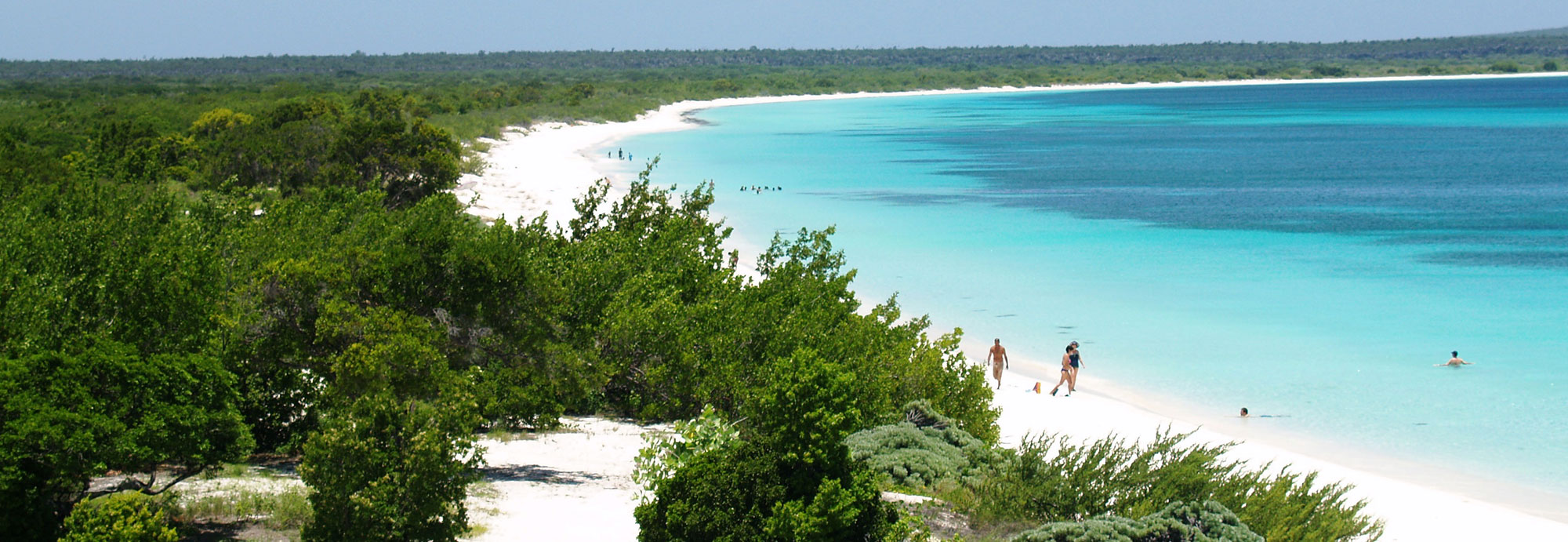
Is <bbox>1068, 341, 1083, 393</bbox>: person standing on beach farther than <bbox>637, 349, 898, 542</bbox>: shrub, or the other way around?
<bbox>1068, 341, 1083, 393</bbox>: person standing on beach

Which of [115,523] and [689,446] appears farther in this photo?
[689,446]

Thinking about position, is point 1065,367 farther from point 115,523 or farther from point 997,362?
point 115,523

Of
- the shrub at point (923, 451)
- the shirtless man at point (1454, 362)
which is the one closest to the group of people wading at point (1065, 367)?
the shrub at point (923, 451)

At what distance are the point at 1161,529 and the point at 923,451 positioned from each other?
10.9ft

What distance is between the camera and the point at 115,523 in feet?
23.8

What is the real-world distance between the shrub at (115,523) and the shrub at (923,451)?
5479mm

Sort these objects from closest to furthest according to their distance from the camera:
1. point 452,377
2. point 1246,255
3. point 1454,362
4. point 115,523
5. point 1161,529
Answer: point 115,523 < point 1161,529 < point 452,377 < point 1454,362 < point 1246,255

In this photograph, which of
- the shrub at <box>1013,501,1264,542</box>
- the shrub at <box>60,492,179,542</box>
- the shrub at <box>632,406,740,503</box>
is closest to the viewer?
the shrub at <box>60,492,179,542</box>

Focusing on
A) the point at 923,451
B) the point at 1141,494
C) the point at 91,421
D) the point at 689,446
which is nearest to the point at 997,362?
the point at 923,451

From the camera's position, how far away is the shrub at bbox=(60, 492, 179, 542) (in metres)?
7.27

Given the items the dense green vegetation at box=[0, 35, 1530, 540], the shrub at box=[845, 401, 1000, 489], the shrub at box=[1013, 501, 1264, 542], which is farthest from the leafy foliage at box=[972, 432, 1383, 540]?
the shrub at box=[845, 401, 1000, 489]

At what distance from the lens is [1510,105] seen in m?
115

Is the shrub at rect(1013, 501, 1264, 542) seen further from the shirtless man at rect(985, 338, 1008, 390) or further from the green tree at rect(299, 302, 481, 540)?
the shirtless man at rect(985, 338, 1008, 390)

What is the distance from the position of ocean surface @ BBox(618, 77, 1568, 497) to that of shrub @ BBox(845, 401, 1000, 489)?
6.54m
